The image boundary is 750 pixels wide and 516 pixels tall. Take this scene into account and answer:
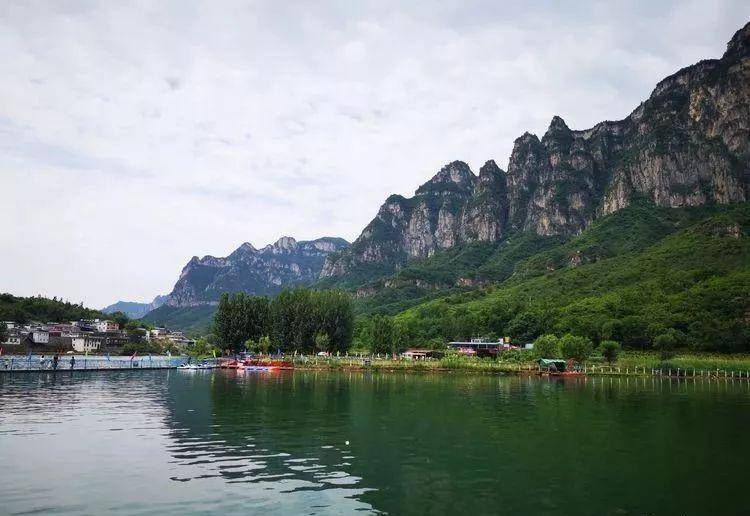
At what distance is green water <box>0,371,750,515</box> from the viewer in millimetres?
20109

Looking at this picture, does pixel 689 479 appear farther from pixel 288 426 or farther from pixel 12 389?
pixel 12 389

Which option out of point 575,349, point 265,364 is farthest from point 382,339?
point 575,349

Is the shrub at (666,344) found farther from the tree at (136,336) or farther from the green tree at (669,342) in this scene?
the tree at (136,336)

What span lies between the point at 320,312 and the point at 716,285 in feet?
342

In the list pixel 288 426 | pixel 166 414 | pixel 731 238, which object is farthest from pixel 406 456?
pixel 731 238

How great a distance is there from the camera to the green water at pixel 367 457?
2011 cm

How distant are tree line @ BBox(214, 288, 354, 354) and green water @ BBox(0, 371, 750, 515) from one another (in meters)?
76.7

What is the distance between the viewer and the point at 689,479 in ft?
80.0

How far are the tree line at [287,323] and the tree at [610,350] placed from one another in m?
58.1

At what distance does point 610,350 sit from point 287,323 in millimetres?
73829

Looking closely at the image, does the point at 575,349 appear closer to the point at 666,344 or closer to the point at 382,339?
the point at 666,344

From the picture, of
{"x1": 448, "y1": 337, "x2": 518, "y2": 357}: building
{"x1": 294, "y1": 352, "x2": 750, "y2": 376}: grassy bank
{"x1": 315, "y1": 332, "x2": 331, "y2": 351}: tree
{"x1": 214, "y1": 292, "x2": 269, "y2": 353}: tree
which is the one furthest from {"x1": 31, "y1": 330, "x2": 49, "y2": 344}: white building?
{"x1": 448, "y1": 337, "x2": 518, "y2": 357}: building

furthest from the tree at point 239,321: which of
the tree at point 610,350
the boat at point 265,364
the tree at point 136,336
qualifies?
the tree at point 610,350

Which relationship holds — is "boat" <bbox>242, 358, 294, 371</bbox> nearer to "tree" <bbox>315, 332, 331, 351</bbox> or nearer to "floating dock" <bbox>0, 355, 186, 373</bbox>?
"tree" <bbox>315, 332, 331, 351</bbox>
